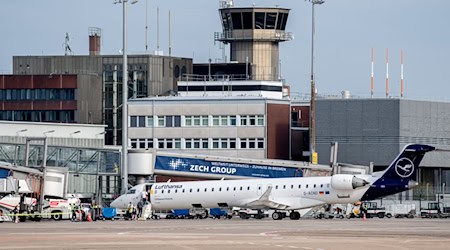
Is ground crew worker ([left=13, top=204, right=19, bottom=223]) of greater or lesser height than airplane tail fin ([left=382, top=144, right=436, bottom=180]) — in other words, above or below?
below

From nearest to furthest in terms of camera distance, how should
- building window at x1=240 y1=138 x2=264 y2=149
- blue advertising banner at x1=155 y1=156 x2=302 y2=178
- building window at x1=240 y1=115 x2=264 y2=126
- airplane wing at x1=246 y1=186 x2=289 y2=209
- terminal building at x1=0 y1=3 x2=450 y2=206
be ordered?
airplane wing at x1=246 y1=186 x2=289 y2=209 → blue advertising banner at x1=155 y1=156 x2=302 y2=178 → terminal building at x1=0 y1=3 x2=450 y2=206 → building window at x1=240 y1=115 x2=264 y2=126 → building window at x1=240 y1=138 x2=264 y2=149

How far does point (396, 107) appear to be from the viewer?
140 m

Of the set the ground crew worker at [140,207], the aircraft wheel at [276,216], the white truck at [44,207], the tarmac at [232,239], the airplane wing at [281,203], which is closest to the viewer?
the tarmac at [232,239]

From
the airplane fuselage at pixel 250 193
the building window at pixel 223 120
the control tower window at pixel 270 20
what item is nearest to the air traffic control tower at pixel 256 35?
the control tower window at pixel 270 20

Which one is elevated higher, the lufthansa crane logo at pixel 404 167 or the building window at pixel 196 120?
the building window at pixel 196 120

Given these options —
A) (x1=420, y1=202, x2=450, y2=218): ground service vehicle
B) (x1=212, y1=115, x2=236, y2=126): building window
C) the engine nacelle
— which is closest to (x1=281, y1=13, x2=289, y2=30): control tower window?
(x1=212, y1=115, x2=236, y2=126): building window

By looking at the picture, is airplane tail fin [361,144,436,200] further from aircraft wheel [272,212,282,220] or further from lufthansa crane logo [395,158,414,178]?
aircraft wheel [272,212,282,220]

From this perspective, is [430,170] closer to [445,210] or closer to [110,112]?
[445,210]

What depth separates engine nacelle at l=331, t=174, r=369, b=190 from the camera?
3740 inches

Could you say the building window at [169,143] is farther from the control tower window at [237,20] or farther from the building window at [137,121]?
the control tower window at [237,20]

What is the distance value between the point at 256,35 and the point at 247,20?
7.99 ft

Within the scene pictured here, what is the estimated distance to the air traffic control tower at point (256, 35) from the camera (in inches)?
6831

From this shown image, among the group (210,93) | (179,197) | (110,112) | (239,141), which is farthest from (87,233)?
(210,93)

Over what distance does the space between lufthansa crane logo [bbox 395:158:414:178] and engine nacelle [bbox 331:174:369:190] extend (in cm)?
276
